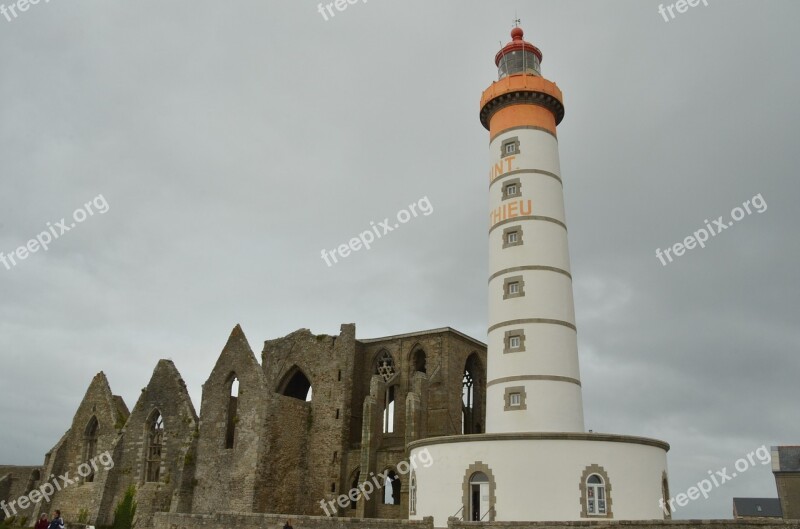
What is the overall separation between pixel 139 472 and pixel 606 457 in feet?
79.3

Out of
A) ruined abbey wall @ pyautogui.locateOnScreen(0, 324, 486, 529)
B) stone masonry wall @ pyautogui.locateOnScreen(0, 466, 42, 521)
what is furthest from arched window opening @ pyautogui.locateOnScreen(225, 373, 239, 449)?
stone masonry wall @ pyautogui.locateOnScreen(0, 466, 42, 521)

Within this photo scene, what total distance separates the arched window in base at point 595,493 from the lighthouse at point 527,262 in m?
2.09

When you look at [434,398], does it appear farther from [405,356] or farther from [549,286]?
[549,286]

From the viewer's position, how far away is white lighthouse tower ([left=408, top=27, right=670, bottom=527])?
20547mm

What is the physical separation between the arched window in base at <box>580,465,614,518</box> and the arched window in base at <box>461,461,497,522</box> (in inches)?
104

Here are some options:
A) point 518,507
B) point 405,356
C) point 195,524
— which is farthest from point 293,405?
point 518,507

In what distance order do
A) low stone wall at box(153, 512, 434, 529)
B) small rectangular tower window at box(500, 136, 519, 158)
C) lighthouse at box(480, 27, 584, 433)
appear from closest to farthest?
low stone wall at box(153, 512, 434, 529) → lighthouse at box(480, 27, 584, 433) → small rectangular tower window at box(500, 136, 519, 158)

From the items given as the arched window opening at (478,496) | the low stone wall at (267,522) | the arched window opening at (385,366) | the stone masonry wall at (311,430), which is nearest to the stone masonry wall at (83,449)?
the low stone wall at (267,522)

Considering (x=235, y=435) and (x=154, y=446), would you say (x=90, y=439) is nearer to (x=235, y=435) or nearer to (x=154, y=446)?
(x=154, y=446)

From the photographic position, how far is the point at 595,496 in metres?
20.4

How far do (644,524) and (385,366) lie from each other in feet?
66.1

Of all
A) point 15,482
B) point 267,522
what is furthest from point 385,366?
point 15,482

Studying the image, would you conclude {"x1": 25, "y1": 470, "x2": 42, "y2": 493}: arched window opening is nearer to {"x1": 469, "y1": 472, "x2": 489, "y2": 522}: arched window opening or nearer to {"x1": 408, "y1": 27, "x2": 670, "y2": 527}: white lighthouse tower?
{"x1": 408, "y1": 27, "x2": 670, "y2": 527}: white lighthouse tower

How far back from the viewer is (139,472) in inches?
1361
